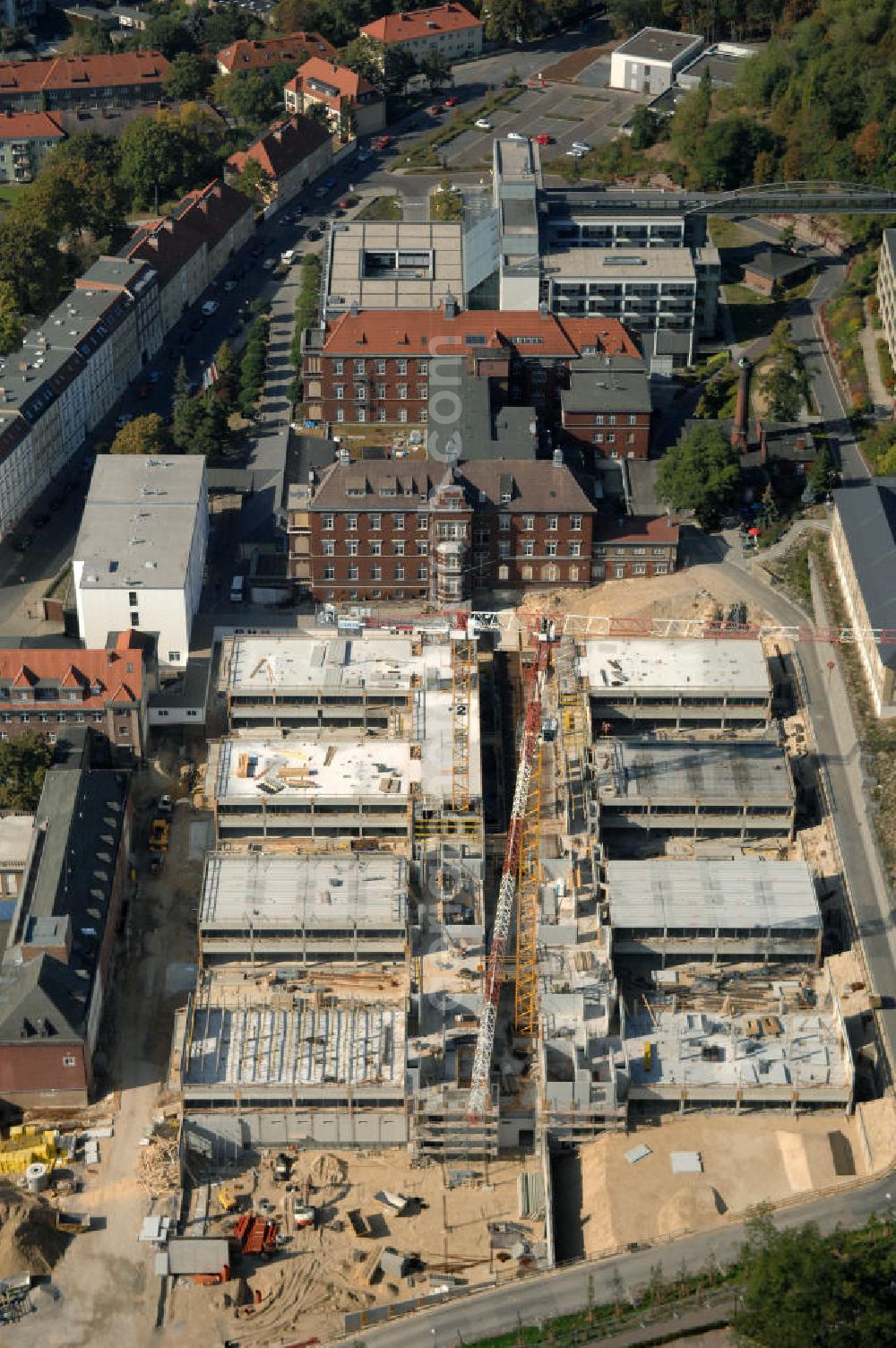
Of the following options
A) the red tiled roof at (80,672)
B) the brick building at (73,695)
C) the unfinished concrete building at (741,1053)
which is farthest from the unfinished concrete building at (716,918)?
the red tiled roof at (80,672)

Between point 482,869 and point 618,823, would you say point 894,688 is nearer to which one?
point 618,823

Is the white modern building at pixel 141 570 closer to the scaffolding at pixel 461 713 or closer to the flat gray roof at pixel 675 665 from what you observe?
the scaffolding at pixel 461 713

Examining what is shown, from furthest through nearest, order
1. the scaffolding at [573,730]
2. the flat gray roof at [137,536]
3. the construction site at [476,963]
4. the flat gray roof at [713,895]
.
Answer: the flat gray roof at [137,536] < the scaffolding at [573,730] < the flat gray roof at [713,895] < the construction site at [476,963]

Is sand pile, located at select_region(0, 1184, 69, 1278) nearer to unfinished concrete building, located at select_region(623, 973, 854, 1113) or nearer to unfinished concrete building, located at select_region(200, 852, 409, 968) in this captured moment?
unfinished concrete building, located at select_region(200, 852, 409, 968)

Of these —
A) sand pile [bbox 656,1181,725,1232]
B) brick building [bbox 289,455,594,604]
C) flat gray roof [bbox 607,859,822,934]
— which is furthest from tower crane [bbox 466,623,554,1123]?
brick building [bbox 289,455,594,604]

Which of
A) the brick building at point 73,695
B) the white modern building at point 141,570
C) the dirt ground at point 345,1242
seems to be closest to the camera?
the dirt ground at point 345,1242

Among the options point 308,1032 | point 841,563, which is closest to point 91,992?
point 308,1032
